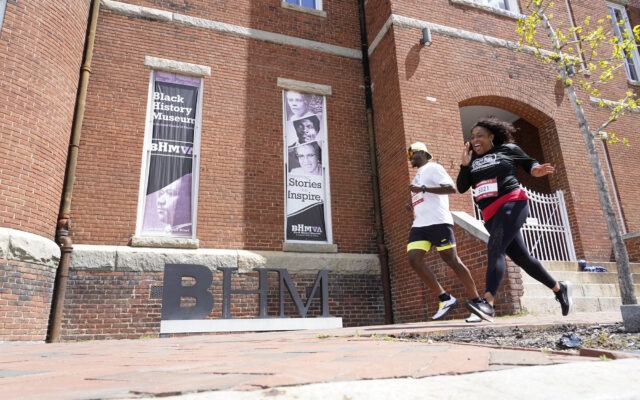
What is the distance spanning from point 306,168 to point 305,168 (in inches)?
0.9

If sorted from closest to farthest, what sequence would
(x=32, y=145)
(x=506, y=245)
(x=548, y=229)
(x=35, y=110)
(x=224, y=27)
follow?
1. (x=506, y=245)
2. (x=32, y=145)
3. (x=35, y=110)
4. (x=548, y=229)
5. (x=224, y=27)

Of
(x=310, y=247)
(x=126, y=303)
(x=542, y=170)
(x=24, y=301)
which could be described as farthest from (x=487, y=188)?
(x=24, y=301)

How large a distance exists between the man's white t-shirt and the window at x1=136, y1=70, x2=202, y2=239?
155 inches

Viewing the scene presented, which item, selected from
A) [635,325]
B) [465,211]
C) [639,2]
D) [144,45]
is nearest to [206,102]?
[144,45]

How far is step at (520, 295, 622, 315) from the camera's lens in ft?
18.8

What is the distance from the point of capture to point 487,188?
449 centimetres

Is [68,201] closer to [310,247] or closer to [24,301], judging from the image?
[24,301]

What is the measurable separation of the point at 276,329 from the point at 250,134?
139 inches

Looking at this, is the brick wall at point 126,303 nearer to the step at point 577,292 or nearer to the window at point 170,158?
the window at point 170,158

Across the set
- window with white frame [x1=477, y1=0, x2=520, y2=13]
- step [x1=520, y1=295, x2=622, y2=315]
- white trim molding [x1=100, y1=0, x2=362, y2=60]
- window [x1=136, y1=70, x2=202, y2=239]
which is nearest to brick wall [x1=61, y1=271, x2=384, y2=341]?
window [x1=136, y1=70, x2=202, y2=239]

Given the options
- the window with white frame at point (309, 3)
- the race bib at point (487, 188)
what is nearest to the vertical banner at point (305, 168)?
the window with white frame at point (309, 3)

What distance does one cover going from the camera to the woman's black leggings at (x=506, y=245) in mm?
4223

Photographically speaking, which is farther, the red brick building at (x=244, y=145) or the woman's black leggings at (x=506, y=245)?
the red brick building at (x=244, y=145)

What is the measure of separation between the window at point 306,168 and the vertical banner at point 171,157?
1723mm
